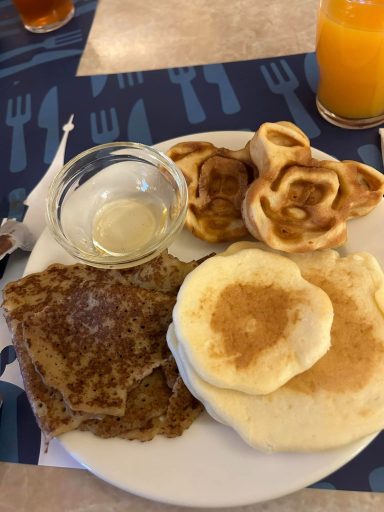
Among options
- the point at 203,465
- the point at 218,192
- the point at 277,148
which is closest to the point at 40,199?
the point at 218,192

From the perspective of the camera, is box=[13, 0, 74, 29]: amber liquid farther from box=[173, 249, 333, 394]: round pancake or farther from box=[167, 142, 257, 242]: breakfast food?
box=[173, 249, 333, 394]: round pancake

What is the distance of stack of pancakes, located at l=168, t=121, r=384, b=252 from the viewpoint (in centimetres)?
122

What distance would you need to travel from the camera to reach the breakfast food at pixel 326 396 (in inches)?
38.1

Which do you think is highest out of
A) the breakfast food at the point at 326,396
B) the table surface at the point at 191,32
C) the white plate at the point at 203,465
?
the table surface at the point at 191,32

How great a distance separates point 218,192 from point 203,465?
0.72 m

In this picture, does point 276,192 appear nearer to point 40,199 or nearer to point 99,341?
point 99,341

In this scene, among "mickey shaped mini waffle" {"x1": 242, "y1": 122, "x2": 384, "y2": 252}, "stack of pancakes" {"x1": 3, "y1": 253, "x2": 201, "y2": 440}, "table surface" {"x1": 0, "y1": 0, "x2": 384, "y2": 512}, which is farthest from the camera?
"table surface" {"x1": 0, "y1": 0, "x2": 384, "y2": 512}

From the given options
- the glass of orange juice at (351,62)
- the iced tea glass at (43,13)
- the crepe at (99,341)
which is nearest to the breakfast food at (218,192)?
the crepe at (99,341)

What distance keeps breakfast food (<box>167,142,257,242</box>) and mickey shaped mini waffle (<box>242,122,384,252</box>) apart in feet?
0.19

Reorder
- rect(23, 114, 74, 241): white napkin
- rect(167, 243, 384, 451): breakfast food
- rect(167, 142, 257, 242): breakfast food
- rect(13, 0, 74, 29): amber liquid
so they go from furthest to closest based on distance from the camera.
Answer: rect(13, 0, 74, 29): amber liquid → rect(23, 114, 74, 241): white napkin → rect(167, 142, 257, 242): breakfast food → rect(167, 243, 384, 451): breakfast food

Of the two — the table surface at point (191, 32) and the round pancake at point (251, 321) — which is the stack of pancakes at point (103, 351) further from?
the table surface at point (191, 32)

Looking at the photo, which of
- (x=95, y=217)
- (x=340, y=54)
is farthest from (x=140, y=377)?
(x=340, y=54)

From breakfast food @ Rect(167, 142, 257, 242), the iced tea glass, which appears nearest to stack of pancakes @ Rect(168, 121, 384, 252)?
breakfast food @ Rect(167, 142, 257, 242)

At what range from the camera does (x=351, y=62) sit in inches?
59.3
